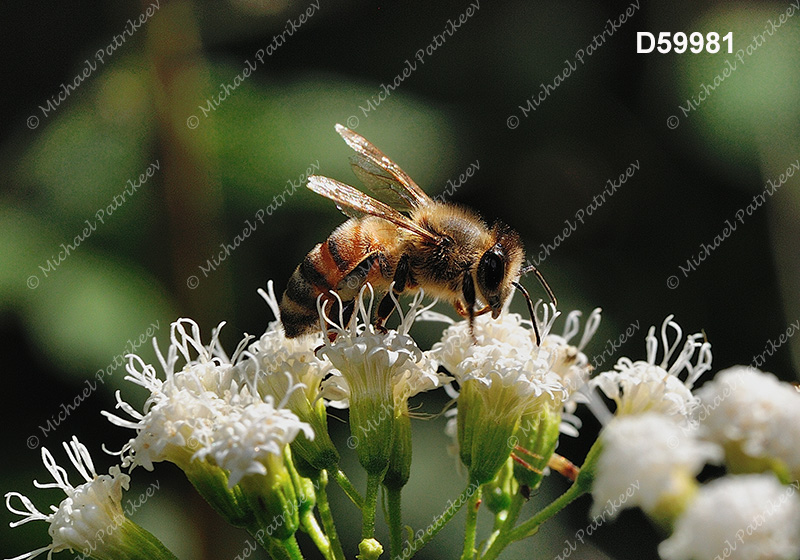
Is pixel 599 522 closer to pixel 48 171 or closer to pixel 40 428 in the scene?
pixel 40 428

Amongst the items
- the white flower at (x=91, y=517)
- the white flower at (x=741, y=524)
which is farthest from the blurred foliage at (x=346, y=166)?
the white flower at (x=741, y=524)

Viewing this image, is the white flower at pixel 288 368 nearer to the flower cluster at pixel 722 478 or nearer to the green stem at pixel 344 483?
the green stem at pixel 344 483

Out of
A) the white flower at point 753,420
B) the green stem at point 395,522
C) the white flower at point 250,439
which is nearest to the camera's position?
the white flower at point 753,420

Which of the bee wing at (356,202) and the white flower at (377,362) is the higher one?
the bee wing at (356,202)

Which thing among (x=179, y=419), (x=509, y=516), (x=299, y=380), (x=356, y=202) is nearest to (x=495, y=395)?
(x=509, y=516)

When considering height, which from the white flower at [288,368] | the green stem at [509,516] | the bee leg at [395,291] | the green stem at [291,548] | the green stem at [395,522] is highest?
the bee leg at [395,291]

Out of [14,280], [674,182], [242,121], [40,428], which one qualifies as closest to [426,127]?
[242,121]

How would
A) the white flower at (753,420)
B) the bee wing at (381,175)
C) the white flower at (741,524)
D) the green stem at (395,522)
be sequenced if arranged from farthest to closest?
the bee wing at (381,175) < the green stem at (395,522) < the white flower at (753,420) < the white flower at (741,524)

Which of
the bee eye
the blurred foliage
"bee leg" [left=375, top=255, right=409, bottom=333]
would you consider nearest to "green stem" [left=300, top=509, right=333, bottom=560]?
"bee leg" [left=375, top=255, right=409, bottom=333]
